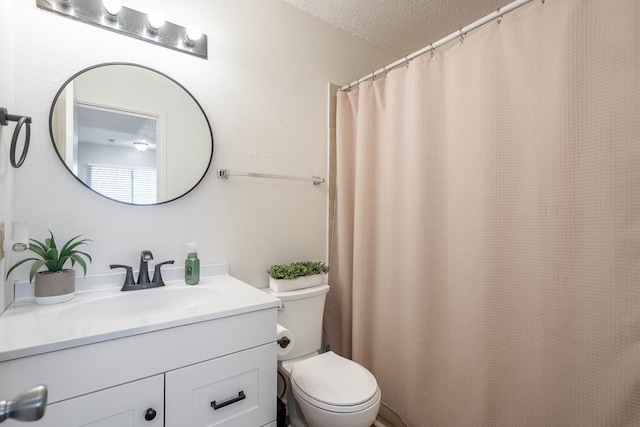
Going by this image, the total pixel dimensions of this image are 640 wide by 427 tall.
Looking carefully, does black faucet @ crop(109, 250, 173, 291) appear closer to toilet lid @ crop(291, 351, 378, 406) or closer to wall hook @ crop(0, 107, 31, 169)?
wall hook @ crop(0, 107, 31, 169)

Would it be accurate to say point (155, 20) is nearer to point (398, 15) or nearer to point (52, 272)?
point (52, 272)

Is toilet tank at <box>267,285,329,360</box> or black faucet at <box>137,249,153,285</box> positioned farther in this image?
toilet tank at <box>267,285,329,360</box>

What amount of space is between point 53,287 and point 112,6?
1.12 meters

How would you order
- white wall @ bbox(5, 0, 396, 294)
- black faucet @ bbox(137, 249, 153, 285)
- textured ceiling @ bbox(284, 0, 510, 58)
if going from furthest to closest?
textured ceiling @ bbox(284, 0, 510, 58)
black faucet @ bbox(137, 249, 153, 285)
white wall @ bbox(5, 0, 396, 294)

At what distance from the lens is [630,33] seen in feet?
2.86

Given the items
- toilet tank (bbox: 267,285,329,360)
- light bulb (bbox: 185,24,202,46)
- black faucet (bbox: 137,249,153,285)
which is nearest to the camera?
black faucet (bbox: 137,249,153,285)

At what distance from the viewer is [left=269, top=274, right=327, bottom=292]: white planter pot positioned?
1.50 m

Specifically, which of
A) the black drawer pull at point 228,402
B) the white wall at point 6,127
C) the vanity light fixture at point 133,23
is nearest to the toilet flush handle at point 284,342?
the black drawer pull at point 228,402

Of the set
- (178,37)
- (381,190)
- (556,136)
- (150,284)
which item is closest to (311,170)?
(381,190)

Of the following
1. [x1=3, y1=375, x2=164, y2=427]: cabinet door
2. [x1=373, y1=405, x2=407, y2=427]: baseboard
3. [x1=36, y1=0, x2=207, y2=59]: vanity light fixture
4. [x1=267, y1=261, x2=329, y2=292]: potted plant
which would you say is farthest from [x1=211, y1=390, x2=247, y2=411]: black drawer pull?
[x1=36, y1=0, x2=207, y2=59]: vanity light fixture

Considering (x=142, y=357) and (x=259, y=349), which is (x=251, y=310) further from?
(x=142, y=357)

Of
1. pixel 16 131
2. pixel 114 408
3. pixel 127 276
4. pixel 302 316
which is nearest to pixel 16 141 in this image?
pixel 16 131

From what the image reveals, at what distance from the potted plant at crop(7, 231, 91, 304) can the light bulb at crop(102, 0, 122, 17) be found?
927mm

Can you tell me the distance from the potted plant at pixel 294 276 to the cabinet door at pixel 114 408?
2.34 feet
